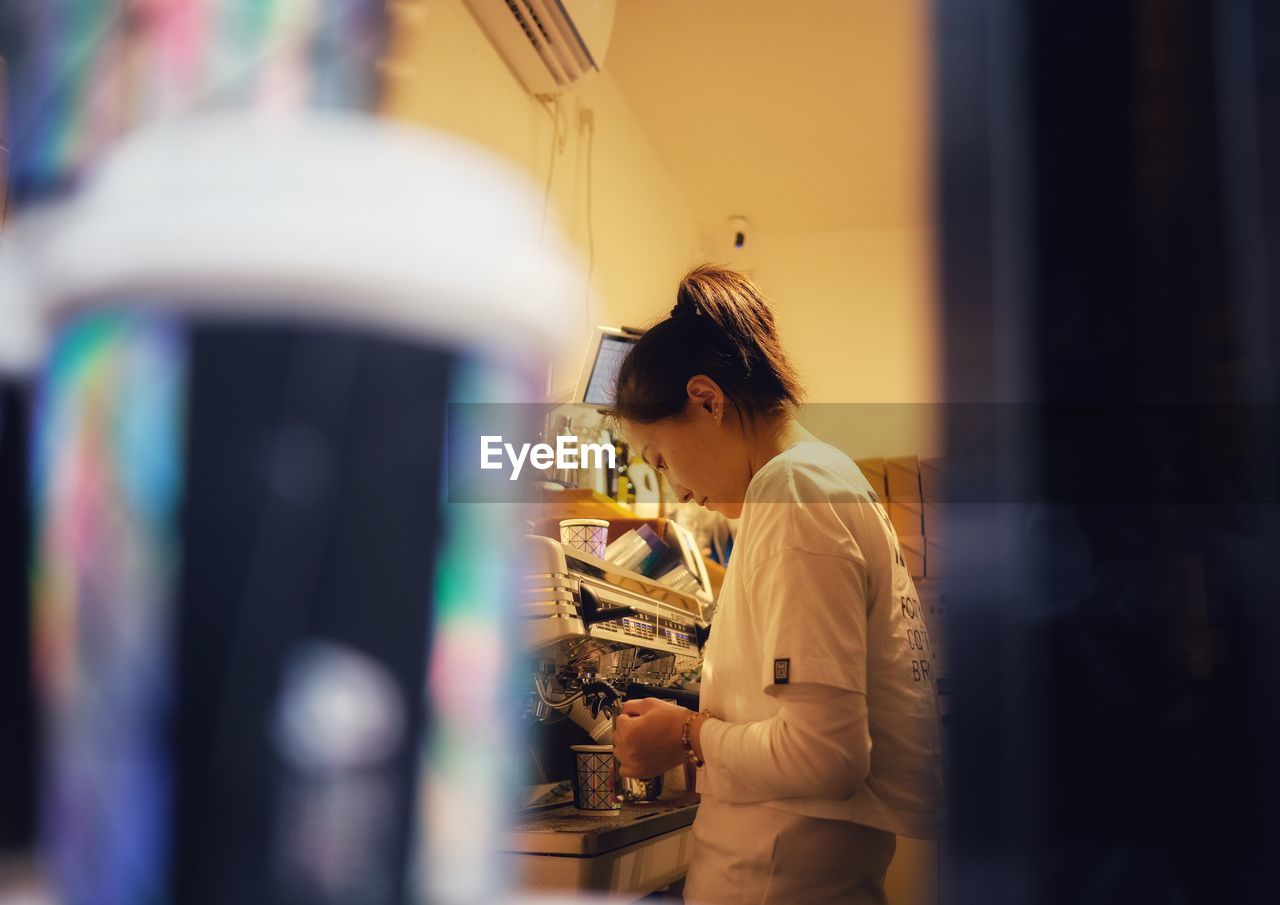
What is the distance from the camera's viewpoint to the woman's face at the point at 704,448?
4.60 feet

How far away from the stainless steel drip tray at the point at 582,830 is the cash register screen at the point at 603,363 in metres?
1.06

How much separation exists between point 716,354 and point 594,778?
0.71 metres

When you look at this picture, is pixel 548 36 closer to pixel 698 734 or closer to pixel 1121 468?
pixel 698 734

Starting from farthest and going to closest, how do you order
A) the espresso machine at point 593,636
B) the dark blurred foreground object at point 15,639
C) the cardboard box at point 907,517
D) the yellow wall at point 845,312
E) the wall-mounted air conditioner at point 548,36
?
the yellow wall at point 845,312, the cardboard box at point 907,517, the wall-mounted air conditioner at point 548,36, the espresso machine at point 593,636, the dark blurred foreground object at point 15,639

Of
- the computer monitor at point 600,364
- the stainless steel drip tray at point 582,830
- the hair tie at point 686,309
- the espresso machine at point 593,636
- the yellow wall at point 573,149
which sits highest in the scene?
the yellow wall at point 573,149

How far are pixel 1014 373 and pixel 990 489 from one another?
0.04 m

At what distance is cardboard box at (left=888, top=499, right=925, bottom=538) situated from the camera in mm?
3314

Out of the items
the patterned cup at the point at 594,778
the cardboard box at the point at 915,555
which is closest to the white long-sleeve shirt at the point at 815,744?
the patterned cup at the point at 594,778

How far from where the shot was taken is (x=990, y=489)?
349 mm

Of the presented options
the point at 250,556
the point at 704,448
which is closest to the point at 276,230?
the point at 250,556

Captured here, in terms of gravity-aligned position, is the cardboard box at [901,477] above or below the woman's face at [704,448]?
above

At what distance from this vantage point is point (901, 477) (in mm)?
3557

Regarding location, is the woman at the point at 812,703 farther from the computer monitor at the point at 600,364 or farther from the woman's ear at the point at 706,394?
the computer monitor at the point at 600,364

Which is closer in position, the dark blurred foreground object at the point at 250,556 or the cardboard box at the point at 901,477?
the dark blurred foreground object at the point at 250,556
